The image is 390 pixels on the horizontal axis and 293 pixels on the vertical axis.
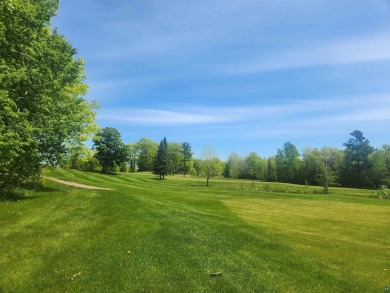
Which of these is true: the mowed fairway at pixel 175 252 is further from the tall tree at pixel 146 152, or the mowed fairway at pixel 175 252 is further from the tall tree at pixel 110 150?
the tall tree at pixel 146 152

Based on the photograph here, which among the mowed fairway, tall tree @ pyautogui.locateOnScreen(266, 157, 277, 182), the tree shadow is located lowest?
the mowed fairway

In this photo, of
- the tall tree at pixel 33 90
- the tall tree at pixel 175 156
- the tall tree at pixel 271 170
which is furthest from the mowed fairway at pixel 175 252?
the tall tree at pixel 175 156

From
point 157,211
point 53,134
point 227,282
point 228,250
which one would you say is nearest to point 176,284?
point 227,282

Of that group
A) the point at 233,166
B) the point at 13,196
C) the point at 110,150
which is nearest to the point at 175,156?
the point at 233,166

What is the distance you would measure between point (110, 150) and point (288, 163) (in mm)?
64901

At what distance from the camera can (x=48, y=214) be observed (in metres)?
14.9

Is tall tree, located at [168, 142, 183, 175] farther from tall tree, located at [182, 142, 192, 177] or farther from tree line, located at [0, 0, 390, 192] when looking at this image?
tree line, located at [0, 0, 390, 192]

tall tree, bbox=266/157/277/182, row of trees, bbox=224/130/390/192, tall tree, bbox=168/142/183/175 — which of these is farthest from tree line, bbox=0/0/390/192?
tall tree, bbox=168/142/183/175

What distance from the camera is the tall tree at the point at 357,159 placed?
81.3 m

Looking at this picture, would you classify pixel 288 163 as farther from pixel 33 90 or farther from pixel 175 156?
pixel 33 90

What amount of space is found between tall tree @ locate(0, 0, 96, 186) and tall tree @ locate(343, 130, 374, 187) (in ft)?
273

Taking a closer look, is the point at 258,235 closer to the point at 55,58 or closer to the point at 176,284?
the point at 176,284

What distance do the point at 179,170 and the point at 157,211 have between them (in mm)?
116030

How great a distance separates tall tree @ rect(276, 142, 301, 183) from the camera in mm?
101438
